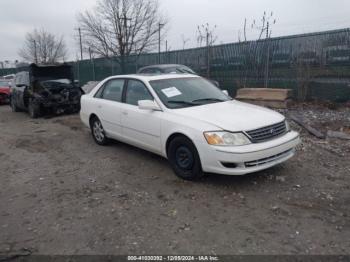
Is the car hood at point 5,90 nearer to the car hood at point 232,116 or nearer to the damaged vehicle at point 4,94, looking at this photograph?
the damaged vehicle at point 4,94

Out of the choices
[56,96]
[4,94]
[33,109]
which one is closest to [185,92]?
[56,96]

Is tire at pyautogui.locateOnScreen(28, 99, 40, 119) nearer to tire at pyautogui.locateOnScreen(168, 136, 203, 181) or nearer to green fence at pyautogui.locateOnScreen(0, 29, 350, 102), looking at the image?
green fence at pyautogui.locateOnScreen(0, 29, 350, 102)

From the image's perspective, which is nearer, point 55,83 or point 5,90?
point 55,83

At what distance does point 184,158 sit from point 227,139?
78cm

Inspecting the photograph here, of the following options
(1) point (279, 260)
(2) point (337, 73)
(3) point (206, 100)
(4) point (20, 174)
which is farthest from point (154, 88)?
(2) point (337, 73)

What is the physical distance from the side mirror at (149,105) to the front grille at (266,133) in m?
1.52

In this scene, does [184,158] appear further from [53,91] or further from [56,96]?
[53,91]

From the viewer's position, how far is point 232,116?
4637 mm

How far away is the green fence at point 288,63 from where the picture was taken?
1077 centimetres

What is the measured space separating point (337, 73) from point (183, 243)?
9.59 metres

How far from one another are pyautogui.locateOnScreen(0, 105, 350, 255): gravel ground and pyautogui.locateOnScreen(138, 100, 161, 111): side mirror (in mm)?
1012

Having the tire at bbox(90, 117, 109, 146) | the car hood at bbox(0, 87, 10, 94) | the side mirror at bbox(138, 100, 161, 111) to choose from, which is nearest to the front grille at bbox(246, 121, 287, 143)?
the side mirror at bbox(138, 100, 161, 111)

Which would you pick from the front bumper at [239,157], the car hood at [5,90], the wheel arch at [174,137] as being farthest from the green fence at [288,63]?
the car hood at [5,90]

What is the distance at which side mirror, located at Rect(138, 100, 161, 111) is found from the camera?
201 inches
